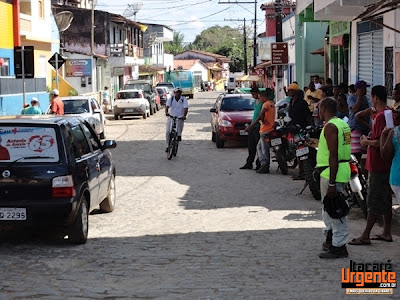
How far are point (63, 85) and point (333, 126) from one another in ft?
112

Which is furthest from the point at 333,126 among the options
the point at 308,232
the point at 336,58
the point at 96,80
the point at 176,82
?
the point at 176,82

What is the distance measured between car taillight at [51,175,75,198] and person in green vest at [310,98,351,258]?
278cm

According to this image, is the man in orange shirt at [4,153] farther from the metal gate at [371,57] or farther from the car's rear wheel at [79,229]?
the metal gate at [371,57]

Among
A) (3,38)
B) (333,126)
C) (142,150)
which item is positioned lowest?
(142,150)

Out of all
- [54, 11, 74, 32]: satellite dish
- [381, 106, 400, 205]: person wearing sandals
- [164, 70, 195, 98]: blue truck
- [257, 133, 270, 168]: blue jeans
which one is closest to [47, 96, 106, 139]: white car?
[257, 133, 270, 168]: blue jeans

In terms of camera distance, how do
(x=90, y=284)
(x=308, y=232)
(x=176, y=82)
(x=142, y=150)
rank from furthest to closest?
(x=176, y=82)
(x=142, y=150)
(x=308, y=232)
(x=90, y=284)

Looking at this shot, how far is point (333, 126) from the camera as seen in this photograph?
8.31m

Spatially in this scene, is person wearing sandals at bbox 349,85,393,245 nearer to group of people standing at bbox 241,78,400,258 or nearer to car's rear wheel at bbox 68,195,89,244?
group of people standing at bbox 241,78,400,258

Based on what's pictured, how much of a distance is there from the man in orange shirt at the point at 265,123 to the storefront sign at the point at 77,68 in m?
34.9

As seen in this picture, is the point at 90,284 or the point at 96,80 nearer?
the point at 90,284

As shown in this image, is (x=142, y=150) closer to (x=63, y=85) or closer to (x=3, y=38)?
(x=3, y=38)

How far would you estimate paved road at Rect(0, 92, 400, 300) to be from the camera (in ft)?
24.0

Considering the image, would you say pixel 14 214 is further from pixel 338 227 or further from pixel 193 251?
pixel 338 227

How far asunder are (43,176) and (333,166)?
126 inches
